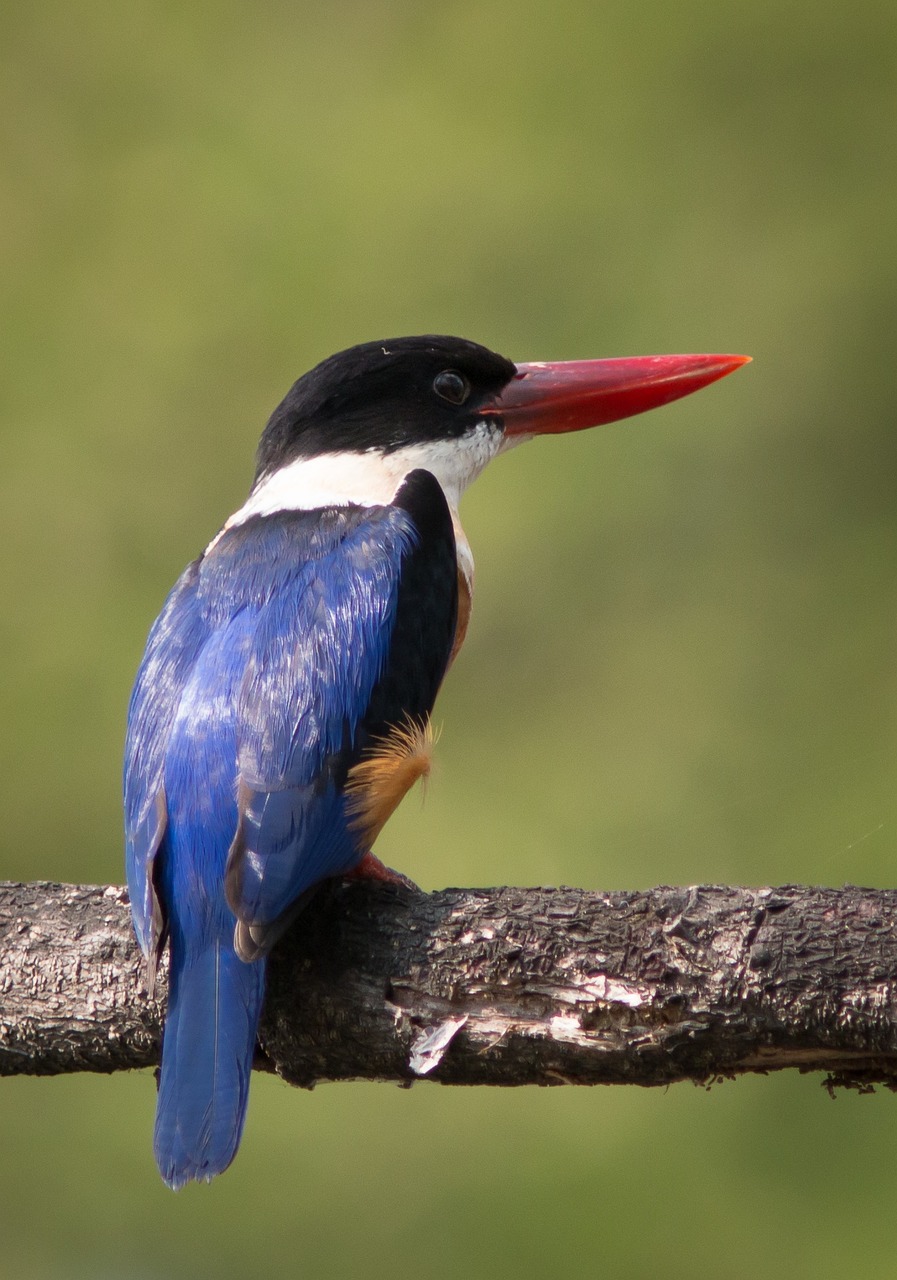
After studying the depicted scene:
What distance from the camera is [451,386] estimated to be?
2643 mm

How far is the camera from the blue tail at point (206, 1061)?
5.51ft

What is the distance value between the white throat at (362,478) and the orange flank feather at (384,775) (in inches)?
18.4

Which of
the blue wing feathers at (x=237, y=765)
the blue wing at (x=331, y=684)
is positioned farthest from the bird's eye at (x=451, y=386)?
the blue wing feathers at (x=237, y=765)

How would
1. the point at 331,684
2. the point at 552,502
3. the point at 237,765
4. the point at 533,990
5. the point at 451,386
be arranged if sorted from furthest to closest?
the point at 552,502, the point at 451,386, the point at 331,684, the point at 237,765, the point at 533,990

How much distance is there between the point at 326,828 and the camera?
6.05ft

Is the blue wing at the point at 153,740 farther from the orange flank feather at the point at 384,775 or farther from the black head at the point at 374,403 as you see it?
the black head at the point at 374,403

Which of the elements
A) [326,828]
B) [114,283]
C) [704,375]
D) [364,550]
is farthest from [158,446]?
[326,828]

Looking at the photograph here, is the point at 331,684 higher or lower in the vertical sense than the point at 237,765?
higher

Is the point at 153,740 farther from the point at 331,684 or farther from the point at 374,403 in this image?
the point at 374,403

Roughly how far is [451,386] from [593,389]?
0.35 m

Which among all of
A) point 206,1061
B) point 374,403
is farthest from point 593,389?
point 206,1061

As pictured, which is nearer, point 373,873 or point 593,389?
point 373,873

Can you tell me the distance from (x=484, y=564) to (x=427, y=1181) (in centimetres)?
189

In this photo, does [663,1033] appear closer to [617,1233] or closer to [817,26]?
[617,1233]
